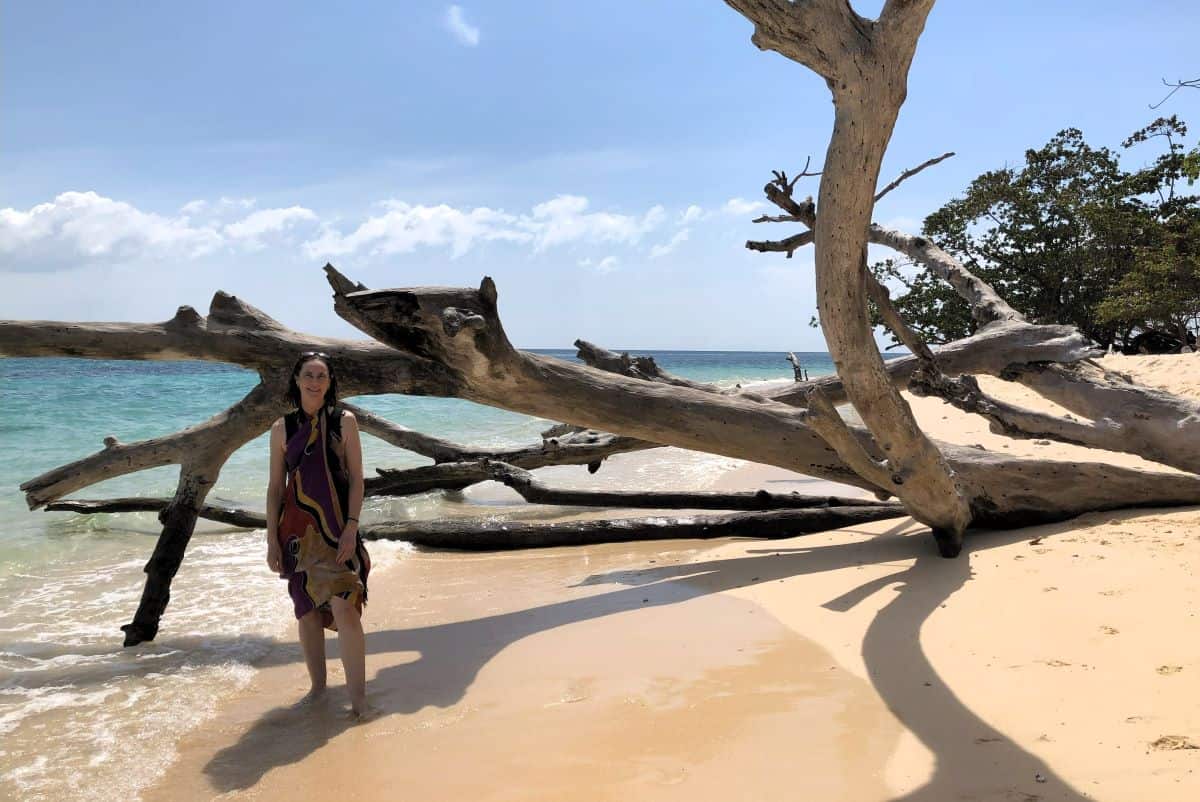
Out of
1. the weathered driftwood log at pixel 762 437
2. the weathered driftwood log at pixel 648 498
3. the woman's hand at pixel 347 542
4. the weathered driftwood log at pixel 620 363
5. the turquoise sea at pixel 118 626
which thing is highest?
the weathered driftwood log at pixel 620 363

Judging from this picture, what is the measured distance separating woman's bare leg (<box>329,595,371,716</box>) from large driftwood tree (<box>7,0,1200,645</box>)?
1456 millimetres

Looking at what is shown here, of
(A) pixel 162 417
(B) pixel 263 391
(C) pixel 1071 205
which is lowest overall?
(A) pixel 162 417

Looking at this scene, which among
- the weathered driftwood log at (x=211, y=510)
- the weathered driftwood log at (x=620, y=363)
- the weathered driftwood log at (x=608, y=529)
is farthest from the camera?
the weathered driftwood log at (x=211, y=510)

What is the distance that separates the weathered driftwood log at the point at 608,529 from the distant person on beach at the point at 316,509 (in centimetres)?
305

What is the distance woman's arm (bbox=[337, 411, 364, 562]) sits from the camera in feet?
11.6

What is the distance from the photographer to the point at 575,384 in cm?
518

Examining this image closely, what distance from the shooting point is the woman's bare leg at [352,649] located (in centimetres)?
343

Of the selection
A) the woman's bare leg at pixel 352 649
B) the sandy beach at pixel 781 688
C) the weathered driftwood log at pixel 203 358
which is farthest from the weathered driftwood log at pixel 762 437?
the woman's bare leg at pixel 352 649

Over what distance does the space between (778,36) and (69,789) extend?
374 cm

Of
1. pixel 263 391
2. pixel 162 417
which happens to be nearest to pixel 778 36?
pixel 263 391

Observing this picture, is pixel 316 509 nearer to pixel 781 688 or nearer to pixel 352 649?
pixel 352 649

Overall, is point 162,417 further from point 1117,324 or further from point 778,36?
point 1117,324

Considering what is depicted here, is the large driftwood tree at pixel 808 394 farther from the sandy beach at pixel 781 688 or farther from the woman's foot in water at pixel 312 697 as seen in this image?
the woman's foot in water at pixel 312 697

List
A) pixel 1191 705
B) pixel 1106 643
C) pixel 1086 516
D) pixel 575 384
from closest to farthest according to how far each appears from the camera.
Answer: pixel 1191 705 < pixel 1106 643 < pixel 575 384 < pixel 1086 516
